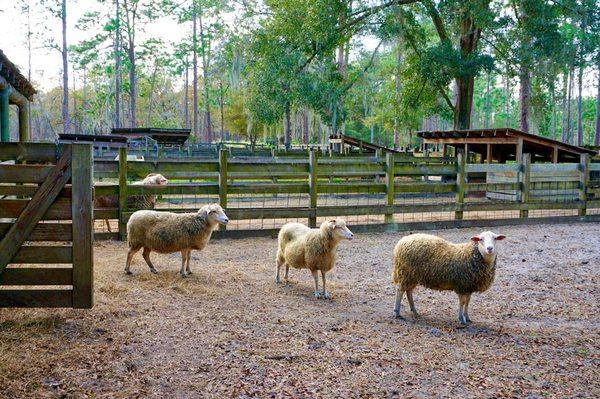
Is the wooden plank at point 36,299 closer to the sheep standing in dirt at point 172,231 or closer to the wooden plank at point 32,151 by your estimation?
the wooden plank at point 32,151

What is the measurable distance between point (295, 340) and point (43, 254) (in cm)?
236

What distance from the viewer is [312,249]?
6578 mm

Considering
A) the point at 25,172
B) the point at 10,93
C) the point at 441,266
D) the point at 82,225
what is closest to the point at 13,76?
the point at 10,93

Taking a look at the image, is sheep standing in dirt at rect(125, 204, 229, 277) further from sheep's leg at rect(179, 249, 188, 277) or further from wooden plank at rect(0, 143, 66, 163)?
wooden plank at rect(0, 143, 66, 163)

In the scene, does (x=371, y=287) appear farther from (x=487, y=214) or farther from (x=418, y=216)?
(x=487, y=214)

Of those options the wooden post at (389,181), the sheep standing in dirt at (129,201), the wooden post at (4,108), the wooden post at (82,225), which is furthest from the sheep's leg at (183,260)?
the wooden post at (389,181)

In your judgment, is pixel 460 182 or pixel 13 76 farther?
pixel 460 182

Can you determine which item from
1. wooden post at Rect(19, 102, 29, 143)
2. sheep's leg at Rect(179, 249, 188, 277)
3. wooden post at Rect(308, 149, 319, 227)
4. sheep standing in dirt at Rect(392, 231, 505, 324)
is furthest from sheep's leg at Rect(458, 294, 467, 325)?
wooden post at Rect(19, 102, 29, 143)

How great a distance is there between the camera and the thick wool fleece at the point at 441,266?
5539mm

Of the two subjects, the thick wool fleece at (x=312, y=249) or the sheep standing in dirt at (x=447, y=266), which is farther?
the thick wool fleece at (x=312, y=249)

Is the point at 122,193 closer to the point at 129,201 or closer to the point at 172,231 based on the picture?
the point at 129,201

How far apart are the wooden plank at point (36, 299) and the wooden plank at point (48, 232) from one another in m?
0.47

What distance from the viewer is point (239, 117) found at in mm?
65000

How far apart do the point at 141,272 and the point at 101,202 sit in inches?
135
